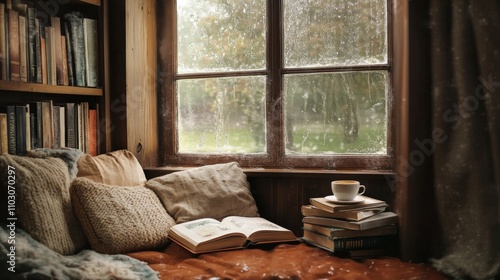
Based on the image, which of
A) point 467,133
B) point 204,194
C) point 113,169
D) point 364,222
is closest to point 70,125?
point 113,169

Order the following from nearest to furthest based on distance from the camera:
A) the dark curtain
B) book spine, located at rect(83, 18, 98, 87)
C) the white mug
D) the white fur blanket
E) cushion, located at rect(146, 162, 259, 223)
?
the white fur blanket < the dark curtain < the white mug < cushion, located at rect(146, 162, 259, 223) < book spine, located at rect(83, 18, 98, 87)

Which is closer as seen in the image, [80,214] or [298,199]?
[80,214]

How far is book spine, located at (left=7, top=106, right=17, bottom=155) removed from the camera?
175 cm

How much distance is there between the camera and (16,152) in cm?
179

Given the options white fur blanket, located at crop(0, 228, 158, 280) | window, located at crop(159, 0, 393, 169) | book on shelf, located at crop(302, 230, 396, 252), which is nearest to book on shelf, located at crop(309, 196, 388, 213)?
book on shelf, located at crop(302, 230, 396, 252)

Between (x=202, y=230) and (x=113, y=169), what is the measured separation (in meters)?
0.51

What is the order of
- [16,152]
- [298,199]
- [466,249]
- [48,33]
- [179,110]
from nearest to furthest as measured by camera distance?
[466,249] → [16,152] → [48,33] → [298,199] → [179,110]

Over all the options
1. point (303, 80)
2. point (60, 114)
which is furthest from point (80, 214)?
point (303, 80)

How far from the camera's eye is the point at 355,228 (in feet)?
5.75

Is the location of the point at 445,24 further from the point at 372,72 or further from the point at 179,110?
the point at 179,110

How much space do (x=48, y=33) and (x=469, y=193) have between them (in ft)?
5.89

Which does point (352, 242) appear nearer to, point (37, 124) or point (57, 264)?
point (57, 264)

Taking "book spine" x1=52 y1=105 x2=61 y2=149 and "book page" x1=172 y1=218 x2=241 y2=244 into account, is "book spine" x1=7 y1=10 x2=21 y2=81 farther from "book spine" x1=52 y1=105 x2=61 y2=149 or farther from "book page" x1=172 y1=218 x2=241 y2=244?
"book page" x1=172 y1=218 x2=241 y2=244

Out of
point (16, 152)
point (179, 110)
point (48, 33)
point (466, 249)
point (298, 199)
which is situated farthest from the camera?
point (179, 110)
